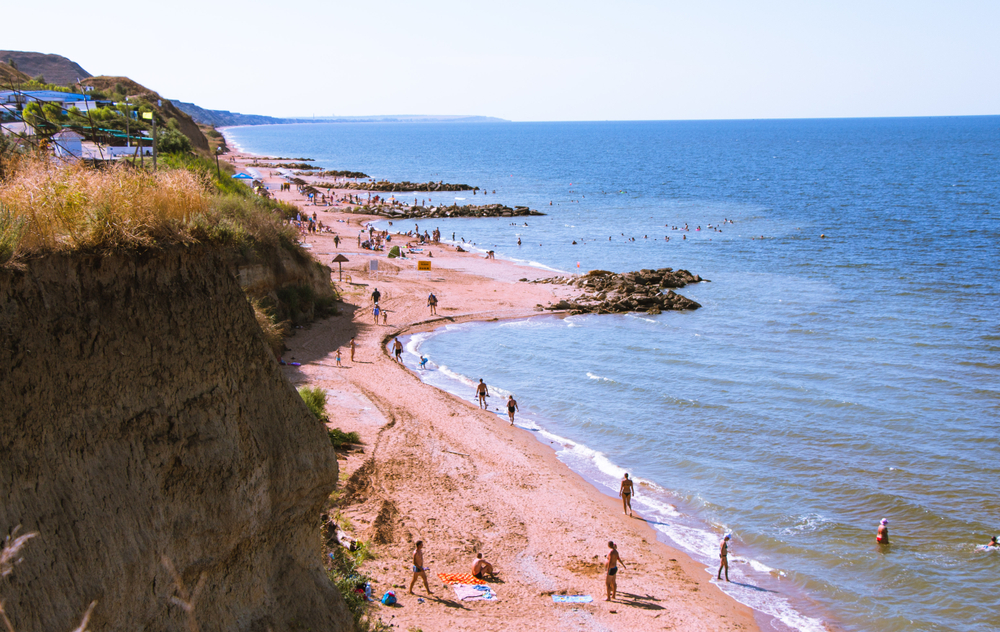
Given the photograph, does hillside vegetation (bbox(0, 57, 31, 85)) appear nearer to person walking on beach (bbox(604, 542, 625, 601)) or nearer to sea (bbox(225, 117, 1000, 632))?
person walking on beach (bbox(604, 542, 625, 601))

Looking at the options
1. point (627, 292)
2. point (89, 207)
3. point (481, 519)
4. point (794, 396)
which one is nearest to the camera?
point (89, 207)

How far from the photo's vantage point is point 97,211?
23.1 feet

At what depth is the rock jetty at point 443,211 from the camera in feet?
243

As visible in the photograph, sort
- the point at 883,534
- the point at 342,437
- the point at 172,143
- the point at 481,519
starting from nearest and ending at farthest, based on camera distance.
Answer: the point at 883,534, the point at 481,519, the point at 342,437, the point at 172,143

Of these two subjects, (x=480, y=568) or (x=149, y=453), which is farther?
(x=480, y=568)

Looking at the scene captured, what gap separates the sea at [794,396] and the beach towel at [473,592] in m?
5.22

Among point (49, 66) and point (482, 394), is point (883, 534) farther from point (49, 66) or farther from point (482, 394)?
point (49, 66)

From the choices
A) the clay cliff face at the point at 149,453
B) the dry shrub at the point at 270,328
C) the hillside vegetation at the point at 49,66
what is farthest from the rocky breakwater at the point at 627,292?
the hillside vegetation at the point at 49,66

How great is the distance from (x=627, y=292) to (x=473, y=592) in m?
30.3

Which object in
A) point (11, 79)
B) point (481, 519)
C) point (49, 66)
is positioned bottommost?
point (481, 519)

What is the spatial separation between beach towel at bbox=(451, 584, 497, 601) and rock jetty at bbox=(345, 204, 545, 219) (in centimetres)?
6122

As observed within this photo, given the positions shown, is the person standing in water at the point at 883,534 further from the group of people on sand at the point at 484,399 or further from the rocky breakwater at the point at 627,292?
the rocky breakwater at the point at 627,292

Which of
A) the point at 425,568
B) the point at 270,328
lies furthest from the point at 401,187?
the point at 425,568

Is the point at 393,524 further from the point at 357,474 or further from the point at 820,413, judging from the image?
the point at 820,413
